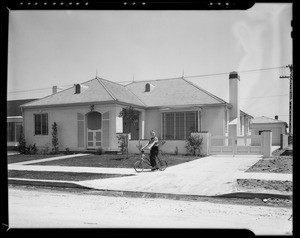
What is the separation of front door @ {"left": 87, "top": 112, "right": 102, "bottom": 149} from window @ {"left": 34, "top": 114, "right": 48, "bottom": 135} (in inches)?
141

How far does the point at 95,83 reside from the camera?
→ 81.7 ft

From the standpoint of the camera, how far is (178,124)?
23.5m

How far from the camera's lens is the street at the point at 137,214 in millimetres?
5473

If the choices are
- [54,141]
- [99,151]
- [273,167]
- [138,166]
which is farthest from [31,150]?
[273,167]

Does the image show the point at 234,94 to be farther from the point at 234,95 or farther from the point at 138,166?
the point at 138,166

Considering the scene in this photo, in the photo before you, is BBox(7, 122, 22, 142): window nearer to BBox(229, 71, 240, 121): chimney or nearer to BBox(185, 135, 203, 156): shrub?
BBox(185, 135, 203, 156): shrub

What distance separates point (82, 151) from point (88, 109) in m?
3.03

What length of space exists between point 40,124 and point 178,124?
10.5 m

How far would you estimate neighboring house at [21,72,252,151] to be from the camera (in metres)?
21.9

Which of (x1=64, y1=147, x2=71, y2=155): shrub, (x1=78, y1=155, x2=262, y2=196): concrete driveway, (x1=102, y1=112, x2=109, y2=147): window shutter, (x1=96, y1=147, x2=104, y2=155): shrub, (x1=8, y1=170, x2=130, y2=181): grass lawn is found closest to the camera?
(x1=78, y1=155, x2=262, y2=196): concrete driveway
